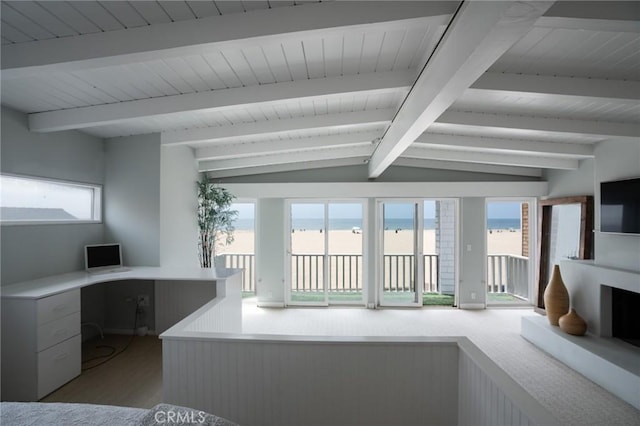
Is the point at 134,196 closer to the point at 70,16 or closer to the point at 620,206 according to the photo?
the point at 70,16

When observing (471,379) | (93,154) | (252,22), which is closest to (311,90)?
(252,22)

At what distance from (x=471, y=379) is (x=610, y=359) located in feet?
7.57

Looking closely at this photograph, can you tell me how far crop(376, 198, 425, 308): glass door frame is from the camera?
18.0ft

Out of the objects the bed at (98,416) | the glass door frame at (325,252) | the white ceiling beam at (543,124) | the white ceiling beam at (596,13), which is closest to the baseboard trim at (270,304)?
the glass door frame at (325,252)

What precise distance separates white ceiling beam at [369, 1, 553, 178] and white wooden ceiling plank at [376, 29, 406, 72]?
0.25 m

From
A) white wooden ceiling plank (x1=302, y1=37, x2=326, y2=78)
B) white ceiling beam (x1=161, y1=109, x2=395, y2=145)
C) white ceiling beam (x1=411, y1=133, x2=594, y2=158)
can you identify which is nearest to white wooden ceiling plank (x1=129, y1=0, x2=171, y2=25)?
white wooden ceiling plank (x1=302, y1=37, x2=326, y2=78)

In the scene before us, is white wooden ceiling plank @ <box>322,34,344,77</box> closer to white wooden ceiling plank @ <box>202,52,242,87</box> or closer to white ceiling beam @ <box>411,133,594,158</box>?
white wooden ceiling plank @ <box>202,52,242,87</box>

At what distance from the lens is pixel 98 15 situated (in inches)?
64.8

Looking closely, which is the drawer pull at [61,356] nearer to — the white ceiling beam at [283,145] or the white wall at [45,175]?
the white wall at [45,175]

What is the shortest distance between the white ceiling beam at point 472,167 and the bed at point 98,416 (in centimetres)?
498

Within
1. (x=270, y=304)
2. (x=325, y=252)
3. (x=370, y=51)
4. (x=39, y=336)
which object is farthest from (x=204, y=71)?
(x=270, y=304)

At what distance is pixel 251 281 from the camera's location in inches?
236

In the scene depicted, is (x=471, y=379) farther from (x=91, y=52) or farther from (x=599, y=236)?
(x=599, y=236)

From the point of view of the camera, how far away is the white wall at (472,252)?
17.8 ft
